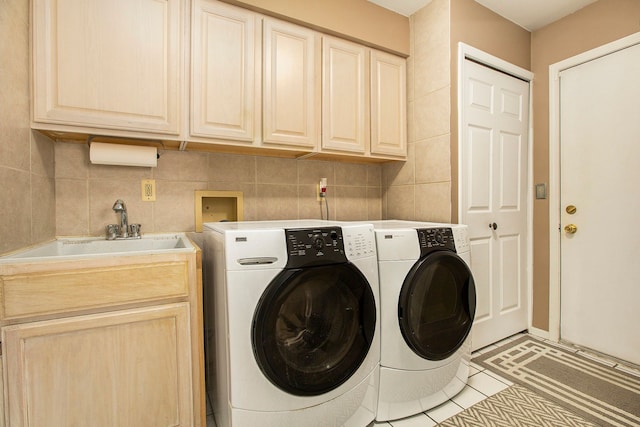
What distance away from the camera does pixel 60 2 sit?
1.28m

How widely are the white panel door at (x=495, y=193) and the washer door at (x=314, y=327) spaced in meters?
1.12

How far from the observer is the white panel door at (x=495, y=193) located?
2062 mm

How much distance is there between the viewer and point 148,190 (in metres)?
1.73

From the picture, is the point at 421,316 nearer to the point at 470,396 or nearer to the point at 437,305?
the point at 437,305

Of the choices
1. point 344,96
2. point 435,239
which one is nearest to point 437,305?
point 435,239

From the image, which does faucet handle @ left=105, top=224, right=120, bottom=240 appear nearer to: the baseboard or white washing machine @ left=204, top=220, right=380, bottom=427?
white washing machine @ left=204, top=220, right=380, bottom=427

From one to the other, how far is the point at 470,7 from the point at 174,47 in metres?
1.92

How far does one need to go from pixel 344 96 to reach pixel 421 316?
1.41m

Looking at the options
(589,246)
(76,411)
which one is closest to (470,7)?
(589,246)

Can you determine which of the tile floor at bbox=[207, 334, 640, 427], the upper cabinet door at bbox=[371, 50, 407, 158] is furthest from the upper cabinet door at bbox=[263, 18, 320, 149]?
the tile floor at bbox=[207, 334, 640, 427]

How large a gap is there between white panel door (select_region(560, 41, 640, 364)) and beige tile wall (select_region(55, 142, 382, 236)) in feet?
4.74

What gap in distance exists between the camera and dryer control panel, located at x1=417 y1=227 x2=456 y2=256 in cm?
150

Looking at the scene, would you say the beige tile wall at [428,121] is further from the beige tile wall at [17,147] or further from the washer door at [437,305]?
the beige tile wall at [17,147]

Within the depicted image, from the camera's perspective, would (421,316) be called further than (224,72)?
No
